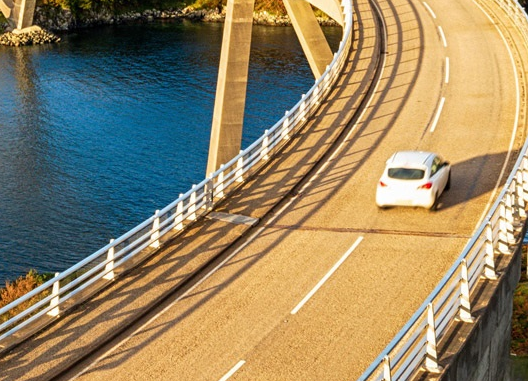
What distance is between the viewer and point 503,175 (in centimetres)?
3125

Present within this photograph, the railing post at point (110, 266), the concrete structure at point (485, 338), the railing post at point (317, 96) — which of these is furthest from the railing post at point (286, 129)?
the concrete structure at point (485, 338)

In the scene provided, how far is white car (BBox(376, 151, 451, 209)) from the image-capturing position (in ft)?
93.9

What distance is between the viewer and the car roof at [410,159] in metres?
29.3

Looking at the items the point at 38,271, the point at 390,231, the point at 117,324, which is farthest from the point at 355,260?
the point at 38,271

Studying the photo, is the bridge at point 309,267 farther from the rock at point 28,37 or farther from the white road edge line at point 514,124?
the rock at point 28,37

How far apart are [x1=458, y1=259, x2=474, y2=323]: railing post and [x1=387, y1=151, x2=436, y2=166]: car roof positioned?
28.6ft

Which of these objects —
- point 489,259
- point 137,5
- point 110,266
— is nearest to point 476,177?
point 489,259

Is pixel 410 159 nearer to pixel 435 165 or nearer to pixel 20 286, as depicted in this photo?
pixel 435 165

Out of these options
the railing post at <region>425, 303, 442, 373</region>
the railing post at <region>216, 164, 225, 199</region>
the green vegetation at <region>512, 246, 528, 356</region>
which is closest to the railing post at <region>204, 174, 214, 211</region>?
the railing post at <region>216, 164, 225, 199</region>

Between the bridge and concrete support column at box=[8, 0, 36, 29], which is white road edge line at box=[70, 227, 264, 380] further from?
concrete support column at box=[8, 0, 36, 29]

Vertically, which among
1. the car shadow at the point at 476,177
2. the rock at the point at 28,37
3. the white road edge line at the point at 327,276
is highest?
the car shadow at the point at 476,177

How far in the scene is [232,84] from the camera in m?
41.9

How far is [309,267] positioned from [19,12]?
282ft

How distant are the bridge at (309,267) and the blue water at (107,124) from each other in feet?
52.3
